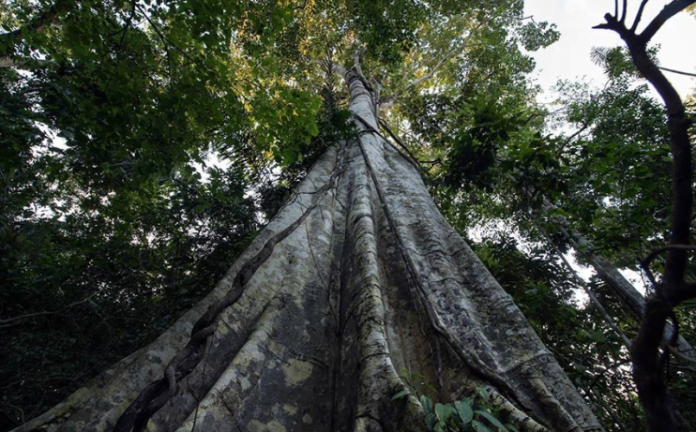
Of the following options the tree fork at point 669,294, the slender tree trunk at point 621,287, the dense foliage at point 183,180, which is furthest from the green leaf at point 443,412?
the slender tree trunk at point 621,287

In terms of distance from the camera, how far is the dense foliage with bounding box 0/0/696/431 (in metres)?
2.78

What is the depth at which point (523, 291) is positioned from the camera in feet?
13.7

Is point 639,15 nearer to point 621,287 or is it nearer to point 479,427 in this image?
point 479,427

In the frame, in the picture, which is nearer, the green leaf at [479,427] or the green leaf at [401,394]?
the green leaf at [479,427]

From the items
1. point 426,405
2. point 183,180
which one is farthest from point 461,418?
point 183,180

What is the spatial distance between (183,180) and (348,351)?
344cm

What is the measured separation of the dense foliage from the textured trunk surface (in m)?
0.42

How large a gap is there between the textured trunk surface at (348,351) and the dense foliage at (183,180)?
Result: 42 centimetres

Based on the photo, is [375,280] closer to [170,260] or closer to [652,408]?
[652,408]

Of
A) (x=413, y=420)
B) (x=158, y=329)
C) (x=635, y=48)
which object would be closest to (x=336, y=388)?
(x=413, y=420)

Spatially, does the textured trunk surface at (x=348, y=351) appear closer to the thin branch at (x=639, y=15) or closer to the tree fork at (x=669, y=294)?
the tree fork at (x=669, y=294)

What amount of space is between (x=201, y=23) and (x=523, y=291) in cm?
419

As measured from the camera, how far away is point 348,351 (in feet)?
6.20

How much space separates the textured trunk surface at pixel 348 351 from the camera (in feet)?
4.97
